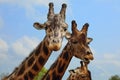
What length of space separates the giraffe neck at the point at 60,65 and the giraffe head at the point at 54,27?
74 cm

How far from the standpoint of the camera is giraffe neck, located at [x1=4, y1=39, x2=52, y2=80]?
1027 cm

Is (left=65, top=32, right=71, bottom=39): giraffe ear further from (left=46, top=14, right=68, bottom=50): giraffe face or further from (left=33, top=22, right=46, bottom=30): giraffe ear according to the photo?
(left=33, top=22, right=46, bottom=30): giraffe ear

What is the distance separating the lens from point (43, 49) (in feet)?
33.9

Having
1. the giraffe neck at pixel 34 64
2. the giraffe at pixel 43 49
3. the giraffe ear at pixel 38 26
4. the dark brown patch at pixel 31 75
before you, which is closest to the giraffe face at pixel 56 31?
the giraffe at pixel 43 49

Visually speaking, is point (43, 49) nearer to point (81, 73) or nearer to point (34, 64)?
point (34, 64)

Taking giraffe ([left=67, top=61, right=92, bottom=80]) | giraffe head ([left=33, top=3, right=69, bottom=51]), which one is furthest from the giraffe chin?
giraffe ([left=67, top=61, right=92, bottom=80])

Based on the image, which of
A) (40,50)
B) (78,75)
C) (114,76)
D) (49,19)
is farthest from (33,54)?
(114,76)

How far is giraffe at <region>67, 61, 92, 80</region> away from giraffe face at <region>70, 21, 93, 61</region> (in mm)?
982

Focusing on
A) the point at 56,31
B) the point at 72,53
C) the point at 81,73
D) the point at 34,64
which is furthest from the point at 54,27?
the point at 81,73

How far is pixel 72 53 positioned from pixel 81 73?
142cm

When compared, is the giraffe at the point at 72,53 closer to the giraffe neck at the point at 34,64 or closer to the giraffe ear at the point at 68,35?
the giraffe ear at the point at 68,35

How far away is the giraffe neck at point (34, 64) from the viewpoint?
1027cm

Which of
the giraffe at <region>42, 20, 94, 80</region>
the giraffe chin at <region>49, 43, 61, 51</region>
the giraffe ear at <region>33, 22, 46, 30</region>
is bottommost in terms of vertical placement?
the giraffe chin at <region>49, 43, 61, 51</region>

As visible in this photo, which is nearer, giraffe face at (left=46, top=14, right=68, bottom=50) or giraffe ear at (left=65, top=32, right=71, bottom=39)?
giraffe face at (left=46, top=14, right=68, bottom=50)
